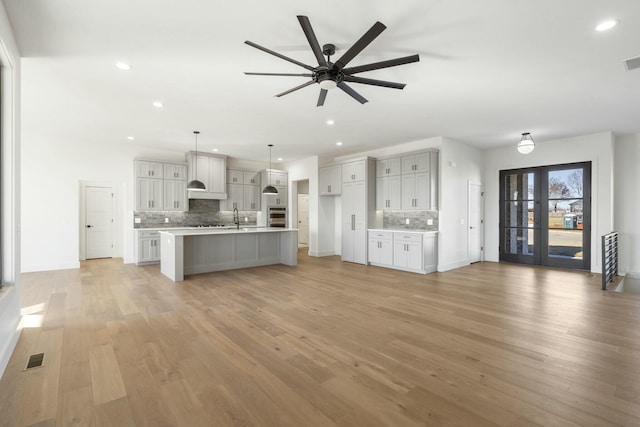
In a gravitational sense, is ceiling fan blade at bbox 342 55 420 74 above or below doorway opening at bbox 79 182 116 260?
above


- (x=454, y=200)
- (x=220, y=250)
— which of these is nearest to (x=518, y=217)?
(x=454, y=200)

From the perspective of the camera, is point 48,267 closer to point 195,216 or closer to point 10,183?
point 195,216

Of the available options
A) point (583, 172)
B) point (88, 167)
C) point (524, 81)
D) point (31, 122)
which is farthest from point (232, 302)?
point (583, 172)

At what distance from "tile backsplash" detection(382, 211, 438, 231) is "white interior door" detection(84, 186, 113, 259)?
7.52m

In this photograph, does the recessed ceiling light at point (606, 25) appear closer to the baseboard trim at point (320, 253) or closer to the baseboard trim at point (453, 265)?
the baseboard trim at point (453, 265)

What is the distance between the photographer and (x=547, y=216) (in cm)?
705

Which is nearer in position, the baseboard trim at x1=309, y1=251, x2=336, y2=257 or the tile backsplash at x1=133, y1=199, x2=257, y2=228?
the tile backsplash at x1=133, y1=199, x2=257, y2=228

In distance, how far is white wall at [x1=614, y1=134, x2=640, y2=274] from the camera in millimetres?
6246

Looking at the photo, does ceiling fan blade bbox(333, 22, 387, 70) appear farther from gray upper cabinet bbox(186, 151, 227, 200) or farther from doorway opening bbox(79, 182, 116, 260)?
doorway opening bbox(79, 182, 116, 260)

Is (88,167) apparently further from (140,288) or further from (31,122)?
(140,288)

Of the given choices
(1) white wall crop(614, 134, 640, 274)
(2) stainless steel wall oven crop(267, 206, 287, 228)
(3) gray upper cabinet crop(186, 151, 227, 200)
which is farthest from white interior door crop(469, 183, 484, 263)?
(3) gray upper cabinet crop(186, 151, 227, 200)

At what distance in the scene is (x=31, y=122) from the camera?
5594mm

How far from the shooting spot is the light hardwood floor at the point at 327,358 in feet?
6.44

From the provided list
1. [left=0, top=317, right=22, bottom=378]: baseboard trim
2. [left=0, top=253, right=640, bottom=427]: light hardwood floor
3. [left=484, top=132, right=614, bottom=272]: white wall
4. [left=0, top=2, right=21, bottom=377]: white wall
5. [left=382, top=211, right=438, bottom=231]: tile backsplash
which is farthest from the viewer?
[left=382, top=211, right=438, bottom=231]: tile backsplash
